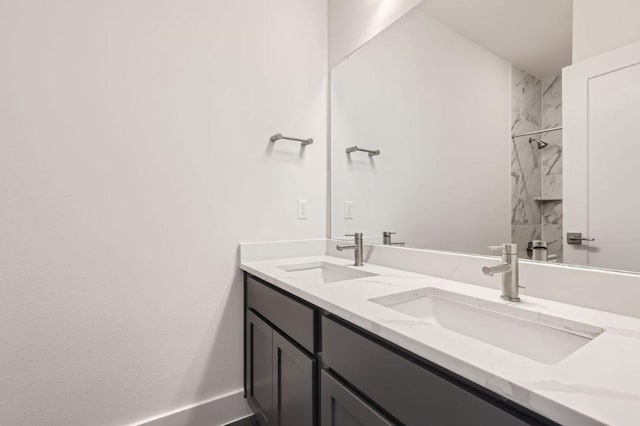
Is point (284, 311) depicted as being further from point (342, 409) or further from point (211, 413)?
point (211, 413)

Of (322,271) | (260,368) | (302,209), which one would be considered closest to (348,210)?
(302,209)

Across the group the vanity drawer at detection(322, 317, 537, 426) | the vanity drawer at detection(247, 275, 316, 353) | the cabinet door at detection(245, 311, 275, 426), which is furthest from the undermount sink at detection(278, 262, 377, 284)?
the vanity drawer at detection(322, 317, 537, 426)

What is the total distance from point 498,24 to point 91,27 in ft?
5.03

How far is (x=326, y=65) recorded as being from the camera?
187 centimetres

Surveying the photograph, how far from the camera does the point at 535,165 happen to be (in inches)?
37.3

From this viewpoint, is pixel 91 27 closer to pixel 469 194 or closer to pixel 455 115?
pixel 455 115

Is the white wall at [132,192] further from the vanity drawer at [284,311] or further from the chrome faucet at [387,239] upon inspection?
the chrome faucet at [387,239]

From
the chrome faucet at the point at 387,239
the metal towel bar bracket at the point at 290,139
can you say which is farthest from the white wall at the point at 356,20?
the chrome faucet at the point at 387,239

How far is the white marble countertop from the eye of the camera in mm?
394

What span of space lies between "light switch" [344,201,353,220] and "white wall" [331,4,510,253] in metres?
0.02

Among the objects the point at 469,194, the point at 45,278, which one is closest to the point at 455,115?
the point at 469,194

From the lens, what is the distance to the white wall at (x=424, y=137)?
1.08 metres

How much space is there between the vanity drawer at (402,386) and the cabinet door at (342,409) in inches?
1.0

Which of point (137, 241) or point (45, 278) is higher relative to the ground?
point (137, 241)
